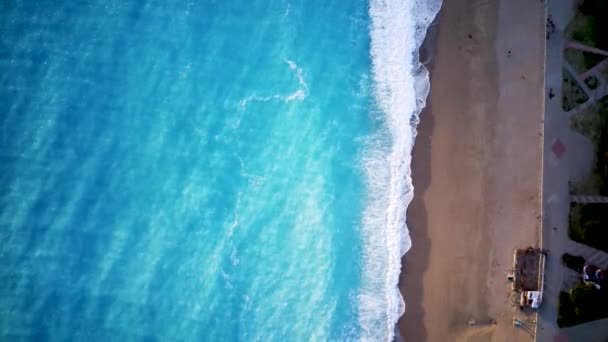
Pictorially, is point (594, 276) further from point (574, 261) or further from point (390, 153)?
point (390, 153)

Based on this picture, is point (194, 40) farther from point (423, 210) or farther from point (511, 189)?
point (511, 189)

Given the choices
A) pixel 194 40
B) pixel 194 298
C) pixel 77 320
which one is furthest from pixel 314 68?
pixel 77 320

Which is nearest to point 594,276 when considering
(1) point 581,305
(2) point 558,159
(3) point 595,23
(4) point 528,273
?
(1) point 581,305

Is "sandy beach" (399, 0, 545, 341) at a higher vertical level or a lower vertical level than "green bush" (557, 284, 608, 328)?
higher

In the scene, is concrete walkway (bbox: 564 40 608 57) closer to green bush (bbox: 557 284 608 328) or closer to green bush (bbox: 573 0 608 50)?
green bush (bbox: 573 0 608 50)

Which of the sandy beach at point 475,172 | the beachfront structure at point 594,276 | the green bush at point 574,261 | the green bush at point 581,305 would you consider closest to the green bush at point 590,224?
the green bush at point 574,261

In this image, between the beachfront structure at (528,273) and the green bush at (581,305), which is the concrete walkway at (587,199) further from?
the green bush at (581,305)

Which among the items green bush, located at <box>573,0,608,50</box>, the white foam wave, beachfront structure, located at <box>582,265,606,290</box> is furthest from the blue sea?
beachfront structure, located at <box>582,265,606,290</box>
